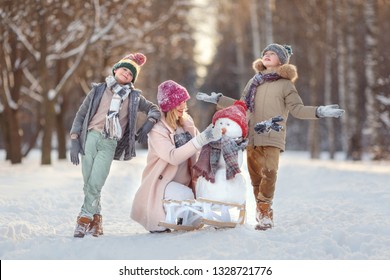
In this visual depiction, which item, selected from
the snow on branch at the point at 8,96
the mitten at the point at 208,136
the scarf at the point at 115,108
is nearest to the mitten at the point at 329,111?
the mitten at the point at 208,136

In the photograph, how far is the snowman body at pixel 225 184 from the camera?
6.01 m

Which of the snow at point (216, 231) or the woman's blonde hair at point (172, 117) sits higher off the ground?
the woman's blonde hair at point (172, 117)

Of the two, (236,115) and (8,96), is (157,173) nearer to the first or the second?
(236,115)

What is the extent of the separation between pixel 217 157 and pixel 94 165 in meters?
1.25

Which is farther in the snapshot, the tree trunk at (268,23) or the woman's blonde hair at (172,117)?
the tree trunk at (268,23)

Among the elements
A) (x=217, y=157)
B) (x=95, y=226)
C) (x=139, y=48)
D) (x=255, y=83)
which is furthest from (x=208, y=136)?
(x=139, y=48)

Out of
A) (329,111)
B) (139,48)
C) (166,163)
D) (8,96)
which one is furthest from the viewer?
(139,48)

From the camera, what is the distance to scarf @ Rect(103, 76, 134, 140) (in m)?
6.31

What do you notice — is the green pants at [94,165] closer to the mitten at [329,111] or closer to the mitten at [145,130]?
the mitten at [145,130]

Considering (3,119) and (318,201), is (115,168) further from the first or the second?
(318,201)

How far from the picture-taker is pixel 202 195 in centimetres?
607

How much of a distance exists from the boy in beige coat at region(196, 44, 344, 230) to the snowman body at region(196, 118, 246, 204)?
17.1 inches

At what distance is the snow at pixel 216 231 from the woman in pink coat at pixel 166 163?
25 centimetres

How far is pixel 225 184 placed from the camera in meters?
6.02
